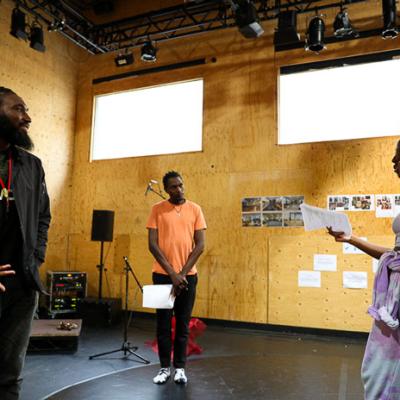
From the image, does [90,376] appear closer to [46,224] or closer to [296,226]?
[46,224]

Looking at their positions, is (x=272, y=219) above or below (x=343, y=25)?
below

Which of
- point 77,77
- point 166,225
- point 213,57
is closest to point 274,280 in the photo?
point 166,225

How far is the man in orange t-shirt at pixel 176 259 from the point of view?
2.94 m

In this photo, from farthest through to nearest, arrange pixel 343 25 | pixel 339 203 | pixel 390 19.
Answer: pixel 339 203
pixel 343 25
pixel 390 19

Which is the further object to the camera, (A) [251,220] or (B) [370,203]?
(A) [251,220]

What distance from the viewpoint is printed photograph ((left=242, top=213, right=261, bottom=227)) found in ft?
17.9

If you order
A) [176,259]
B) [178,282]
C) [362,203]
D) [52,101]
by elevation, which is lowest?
[178,282]

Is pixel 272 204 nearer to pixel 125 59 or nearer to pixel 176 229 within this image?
pixel 176 229

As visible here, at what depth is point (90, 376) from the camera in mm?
3250

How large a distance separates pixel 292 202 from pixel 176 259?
2744mm

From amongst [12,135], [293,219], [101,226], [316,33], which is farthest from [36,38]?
[12,135]

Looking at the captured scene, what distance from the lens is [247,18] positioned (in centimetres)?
453

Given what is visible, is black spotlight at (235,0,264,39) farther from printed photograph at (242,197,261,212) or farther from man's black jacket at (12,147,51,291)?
man's black jacket at (12,147,51,291)

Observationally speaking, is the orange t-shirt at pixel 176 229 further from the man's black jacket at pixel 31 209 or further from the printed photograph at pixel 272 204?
the printed photograph at pixel 272 204
